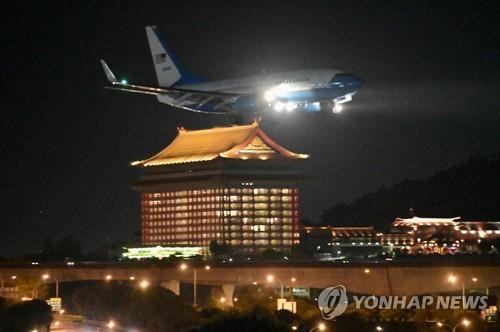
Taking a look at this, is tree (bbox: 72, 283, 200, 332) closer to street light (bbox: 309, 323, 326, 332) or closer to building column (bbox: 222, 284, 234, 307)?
building column (bbox: 222, 284, 234, 307)

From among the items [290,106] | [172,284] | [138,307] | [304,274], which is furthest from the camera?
[172,284]

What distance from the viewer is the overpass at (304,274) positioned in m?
121

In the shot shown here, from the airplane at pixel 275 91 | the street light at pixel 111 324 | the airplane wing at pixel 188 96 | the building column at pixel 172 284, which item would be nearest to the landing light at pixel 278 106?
the airplane at pixel 275 91

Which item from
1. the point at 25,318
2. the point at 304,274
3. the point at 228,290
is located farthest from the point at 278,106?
the point at 25,318

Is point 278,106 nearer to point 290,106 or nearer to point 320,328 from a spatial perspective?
point 290,106

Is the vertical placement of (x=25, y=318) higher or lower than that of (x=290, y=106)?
lower

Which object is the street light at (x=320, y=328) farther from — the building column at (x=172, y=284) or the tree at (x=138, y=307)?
the building column at (x=172, y=284)

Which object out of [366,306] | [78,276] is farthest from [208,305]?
[78,276]

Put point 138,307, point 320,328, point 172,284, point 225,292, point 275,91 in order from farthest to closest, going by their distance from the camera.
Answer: point 172,284 < point 275,91 < point 225,292 < point 138,307 < point 320,328

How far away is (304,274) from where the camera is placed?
14162 centimetres

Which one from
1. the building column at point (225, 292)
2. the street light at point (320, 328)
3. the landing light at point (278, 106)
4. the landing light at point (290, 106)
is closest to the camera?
the street light at point (320, 328)

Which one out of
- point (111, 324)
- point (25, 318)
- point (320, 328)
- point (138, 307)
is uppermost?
point (320, 328)

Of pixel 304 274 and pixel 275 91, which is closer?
pixel 304 274

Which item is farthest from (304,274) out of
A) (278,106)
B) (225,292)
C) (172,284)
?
(172,284)
